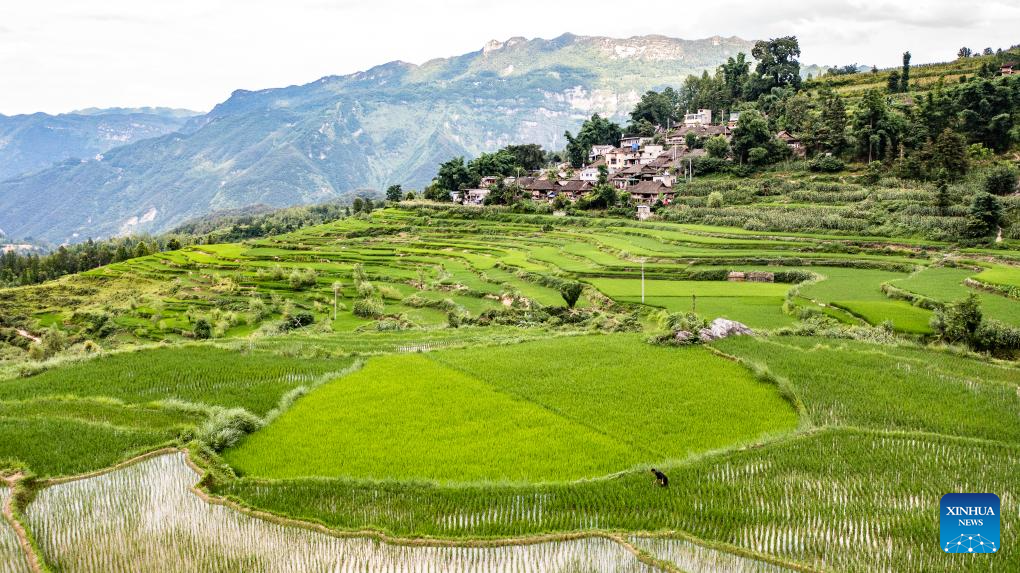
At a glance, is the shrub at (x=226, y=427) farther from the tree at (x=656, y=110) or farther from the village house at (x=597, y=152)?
the tree at (x=656, y=110)

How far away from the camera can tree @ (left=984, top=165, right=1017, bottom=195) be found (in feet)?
128

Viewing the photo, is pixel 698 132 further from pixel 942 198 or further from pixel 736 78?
pixel 942 198

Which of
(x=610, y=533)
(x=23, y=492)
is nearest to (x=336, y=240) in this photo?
(x=23, y=492)

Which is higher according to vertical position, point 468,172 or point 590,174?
point 468,172

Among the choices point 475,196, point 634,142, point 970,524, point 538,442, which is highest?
point 634,142

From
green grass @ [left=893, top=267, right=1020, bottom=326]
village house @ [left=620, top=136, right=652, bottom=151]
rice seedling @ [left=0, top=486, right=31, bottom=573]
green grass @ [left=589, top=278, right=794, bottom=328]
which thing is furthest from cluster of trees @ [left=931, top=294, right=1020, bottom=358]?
village house @ [left=620, top=136, right=652, bottom=151]

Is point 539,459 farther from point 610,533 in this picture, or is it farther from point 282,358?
point 282,358

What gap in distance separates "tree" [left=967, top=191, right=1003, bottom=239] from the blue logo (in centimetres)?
2974

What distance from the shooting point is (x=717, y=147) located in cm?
5766

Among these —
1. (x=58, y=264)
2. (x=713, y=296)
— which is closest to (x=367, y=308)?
(x=713, y=296)

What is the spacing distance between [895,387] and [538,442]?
28.3 ft

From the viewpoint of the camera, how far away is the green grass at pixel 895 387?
44.9 ft

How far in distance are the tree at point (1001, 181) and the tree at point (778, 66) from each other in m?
33.8

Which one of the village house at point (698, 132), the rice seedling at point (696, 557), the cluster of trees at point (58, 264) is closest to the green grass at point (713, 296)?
the rice seedling at point (696, 557)
